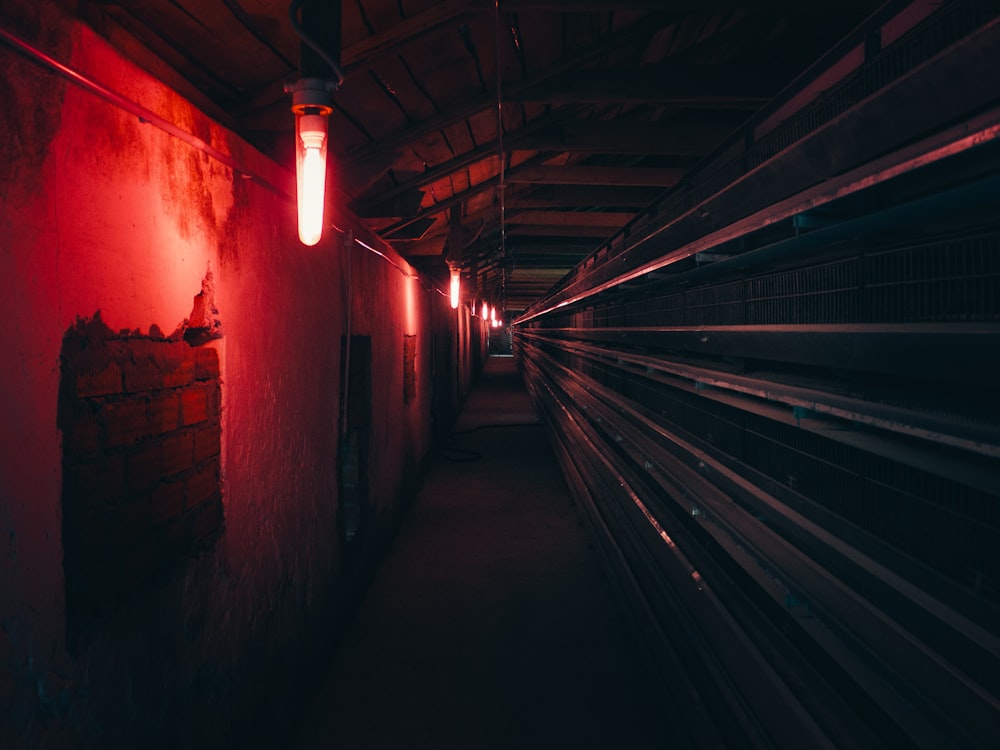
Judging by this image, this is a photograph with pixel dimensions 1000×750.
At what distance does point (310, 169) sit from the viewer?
223 cm

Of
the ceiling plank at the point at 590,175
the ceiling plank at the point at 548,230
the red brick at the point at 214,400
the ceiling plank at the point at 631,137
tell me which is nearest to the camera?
the red brick at the point at 214,400

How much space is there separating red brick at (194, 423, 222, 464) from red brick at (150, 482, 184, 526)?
0.13 metres

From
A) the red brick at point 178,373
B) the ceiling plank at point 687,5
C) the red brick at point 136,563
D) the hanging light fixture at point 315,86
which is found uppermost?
the ceiling plank at point 687,5

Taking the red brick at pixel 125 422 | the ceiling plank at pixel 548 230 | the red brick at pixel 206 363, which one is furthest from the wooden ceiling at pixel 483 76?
the ceiling plank at pixel 548 230

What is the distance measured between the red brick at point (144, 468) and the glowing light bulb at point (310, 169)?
3.19 ft

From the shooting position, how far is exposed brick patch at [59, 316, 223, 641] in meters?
1.42

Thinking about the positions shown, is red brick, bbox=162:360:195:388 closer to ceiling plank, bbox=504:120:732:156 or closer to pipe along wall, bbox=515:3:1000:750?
pipe along wall, bbox=515:3:1000:750

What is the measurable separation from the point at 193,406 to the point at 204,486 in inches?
10.6

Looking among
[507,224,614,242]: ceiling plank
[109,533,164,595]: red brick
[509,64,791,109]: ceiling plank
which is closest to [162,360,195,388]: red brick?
[109,533,164,595]: red brick

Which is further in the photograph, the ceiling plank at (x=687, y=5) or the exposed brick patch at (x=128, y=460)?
the ceiling plank at (x=687, y=5)

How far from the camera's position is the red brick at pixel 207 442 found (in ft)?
6.47

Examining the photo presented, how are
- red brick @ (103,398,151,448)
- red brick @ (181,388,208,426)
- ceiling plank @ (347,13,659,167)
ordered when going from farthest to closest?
ceiling plank @ (347,13,659,167)
red brick @ (181,388,208,426)
red brick @ (103,398,151,448)

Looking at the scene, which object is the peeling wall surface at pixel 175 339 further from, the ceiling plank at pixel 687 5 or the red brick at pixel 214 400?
the ceiling plank at pixel 687 5

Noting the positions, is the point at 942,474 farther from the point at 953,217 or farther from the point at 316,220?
the point at 316,220
